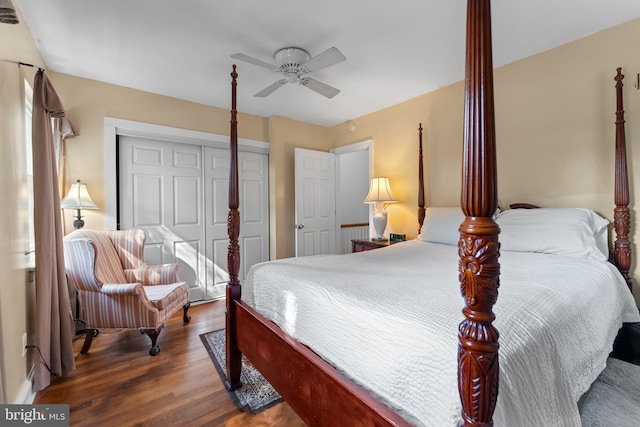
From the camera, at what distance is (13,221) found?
166 cm

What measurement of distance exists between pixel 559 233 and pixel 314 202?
282 centimetres

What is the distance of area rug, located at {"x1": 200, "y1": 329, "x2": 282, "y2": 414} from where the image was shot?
68.6 inches

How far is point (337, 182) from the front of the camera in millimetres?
4488

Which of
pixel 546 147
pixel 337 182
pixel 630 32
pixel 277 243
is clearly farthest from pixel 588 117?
pixel 277 243

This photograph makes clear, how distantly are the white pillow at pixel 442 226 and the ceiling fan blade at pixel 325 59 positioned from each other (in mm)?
1684

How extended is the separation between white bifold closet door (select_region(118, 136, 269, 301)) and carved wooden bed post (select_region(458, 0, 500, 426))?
11.4 feet

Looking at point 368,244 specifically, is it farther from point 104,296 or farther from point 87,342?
point 87,342

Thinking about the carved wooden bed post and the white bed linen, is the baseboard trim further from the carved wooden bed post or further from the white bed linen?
the carved wooden bed post

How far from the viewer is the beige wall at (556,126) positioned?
6.91 ft

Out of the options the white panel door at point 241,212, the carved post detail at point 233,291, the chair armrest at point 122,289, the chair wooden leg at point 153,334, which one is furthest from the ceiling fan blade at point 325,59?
the chair wooden leg at point 153,334

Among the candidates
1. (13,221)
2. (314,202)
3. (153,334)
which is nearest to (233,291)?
(153,334)

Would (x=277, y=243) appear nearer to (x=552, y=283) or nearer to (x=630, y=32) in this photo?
(x=552, y=283)

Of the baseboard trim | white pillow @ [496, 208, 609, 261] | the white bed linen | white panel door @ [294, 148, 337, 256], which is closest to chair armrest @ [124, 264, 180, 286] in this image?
the baseboard trim

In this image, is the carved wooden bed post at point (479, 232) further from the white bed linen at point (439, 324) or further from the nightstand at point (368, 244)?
the nightstand at point (368, 244)
